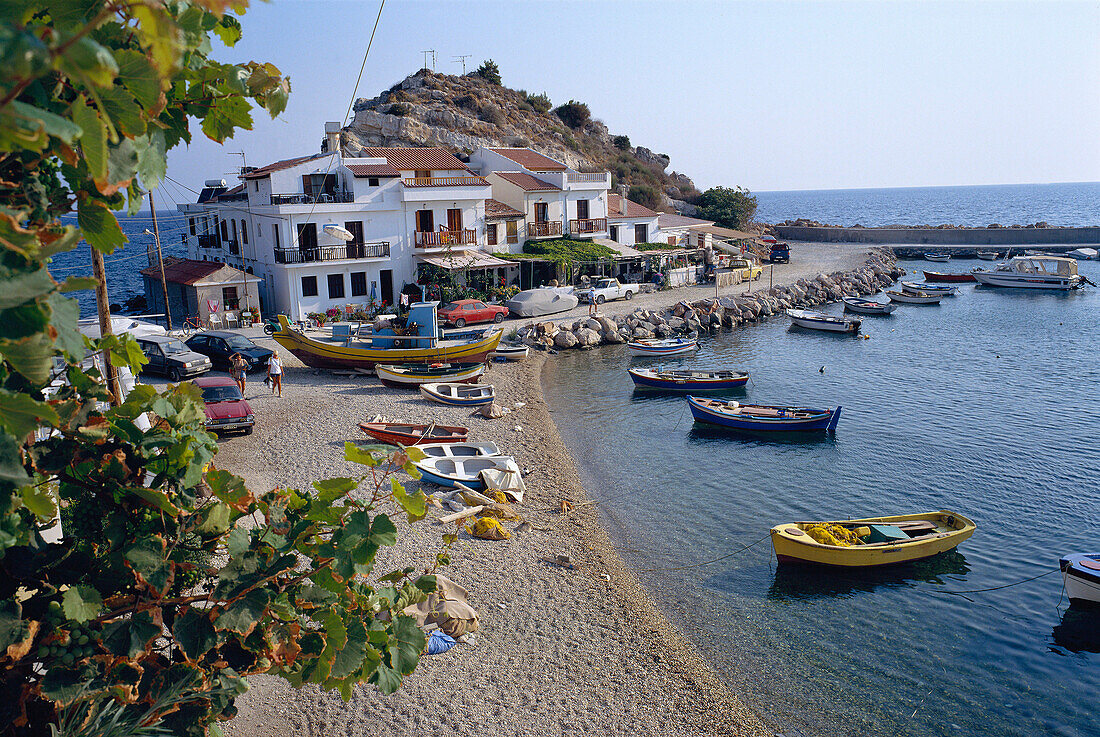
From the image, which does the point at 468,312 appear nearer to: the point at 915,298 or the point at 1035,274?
the point at 915,298

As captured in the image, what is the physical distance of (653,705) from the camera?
1152 centimetres

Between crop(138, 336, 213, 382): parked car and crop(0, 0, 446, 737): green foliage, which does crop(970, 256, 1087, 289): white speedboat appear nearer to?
crop(138, 336, 213, 382): parked car

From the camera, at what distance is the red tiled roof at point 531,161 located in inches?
2148

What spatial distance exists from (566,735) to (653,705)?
1.73 meters

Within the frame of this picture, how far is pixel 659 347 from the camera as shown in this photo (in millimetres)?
36656

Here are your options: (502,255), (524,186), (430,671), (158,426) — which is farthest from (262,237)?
(158,426)

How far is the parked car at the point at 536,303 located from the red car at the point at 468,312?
208cm

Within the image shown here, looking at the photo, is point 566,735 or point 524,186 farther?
point 524,186

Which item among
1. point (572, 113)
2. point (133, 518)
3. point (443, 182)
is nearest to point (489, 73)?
→ point (572, 113)

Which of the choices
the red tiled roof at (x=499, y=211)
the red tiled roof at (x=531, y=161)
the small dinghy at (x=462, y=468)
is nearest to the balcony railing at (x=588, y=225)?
the red tiled roof at (x=499, y=211)

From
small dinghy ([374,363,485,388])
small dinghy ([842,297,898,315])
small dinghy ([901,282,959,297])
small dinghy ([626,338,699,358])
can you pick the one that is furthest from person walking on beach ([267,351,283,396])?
small dinghy ([901,282,959,297])

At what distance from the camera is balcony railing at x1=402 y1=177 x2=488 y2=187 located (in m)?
41.0

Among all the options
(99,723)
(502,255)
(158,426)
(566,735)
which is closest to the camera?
(99,723)

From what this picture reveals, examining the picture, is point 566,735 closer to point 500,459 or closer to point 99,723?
point 99,723
